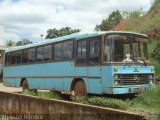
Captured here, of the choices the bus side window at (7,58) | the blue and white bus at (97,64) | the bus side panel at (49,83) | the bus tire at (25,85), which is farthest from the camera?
the bus side window at (7,58)

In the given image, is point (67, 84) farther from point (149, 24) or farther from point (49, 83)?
point (149, 24)

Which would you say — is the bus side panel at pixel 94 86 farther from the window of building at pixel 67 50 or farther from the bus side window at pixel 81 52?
the window of building at pixel 67 50

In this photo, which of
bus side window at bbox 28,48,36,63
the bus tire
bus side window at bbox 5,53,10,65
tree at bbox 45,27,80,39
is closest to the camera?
bus side window at bbox 28,48,36,63

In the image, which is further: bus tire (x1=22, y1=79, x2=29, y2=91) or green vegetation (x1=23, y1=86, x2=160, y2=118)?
bus tire (x1=22, y1=79, x2=29, y2=91)

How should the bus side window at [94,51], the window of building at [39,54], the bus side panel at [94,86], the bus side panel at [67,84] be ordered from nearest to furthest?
the bus side panel at [94,86], the bus side window at [94,51], the bus side panel at [67,84], the window of building at [39,54]

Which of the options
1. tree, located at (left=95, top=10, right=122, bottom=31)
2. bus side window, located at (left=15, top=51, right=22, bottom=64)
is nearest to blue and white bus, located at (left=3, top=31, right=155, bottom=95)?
bus side window, located at (left=15, top=51, right=22, bottom=64)

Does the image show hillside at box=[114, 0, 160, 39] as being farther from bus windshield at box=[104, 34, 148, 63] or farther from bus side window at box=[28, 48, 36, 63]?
bus windshield at box=[104, 34, 148, 63]

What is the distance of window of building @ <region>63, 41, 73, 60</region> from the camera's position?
1558 centimetres

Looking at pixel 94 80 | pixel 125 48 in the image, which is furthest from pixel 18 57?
pixel 125 48

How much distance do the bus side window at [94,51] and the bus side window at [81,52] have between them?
47cm

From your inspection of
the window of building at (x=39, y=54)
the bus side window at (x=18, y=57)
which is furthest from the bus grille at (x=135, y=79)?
the bus side window at (x=18, y=57)

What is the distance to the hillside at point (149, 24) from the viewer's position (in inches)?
1064

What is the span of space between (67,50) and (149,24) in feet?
46.1

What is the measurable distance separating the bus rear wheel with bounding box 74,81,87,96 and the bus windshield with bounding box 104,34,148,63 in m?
1.75
